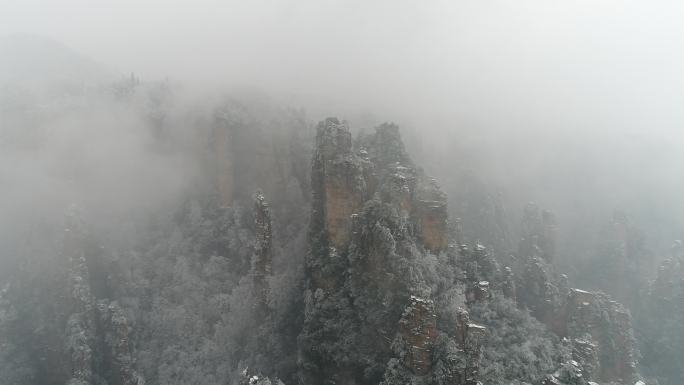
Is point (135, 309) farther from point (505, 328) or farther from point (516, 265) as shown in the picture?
point (516, 265)

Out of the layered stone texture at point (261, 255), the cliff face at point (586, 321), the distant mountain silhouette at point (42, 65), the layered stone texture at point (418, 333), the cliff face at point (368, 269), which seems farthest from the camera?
the distant mountain silhouette at point (42, 65)

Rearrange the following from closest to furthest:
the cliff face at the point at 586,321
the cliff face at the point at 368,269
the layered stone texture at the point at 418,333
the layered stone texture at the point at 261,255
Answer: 1. the layered stone texture at the point at 418,333
2. the cliff face at the point at 368,269
3. the cliff face at the point at 586,321
4. the layered stone texture at the point at 261,255

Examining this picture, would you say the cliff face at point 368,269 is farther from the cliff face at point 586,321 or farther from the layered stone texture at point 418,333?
the cliff face at point 586,321

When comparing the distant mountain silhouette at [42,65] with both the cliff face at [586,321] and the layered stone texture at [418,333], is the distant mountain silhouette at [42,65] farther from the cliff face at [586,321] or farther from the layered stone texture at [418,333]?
the cliff face at [586,321]

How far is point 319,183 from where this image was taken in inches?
2635

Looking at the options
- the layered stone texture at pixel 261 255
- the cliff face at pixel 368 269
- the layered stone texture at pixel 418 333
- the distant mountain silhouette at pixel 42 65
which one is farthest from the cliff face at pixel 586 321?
the distant mountain silhouette at pixel 42 65

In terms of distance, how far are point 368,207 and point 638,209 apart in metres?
88.5

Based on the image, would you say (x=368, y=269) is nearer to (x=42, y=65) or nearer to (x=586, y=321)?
(x=586, y=321)

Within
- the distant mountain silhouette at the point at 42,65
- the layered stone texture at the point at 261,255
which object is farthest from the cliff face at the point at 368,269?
the distant mountain silhouette at the point at 42,65

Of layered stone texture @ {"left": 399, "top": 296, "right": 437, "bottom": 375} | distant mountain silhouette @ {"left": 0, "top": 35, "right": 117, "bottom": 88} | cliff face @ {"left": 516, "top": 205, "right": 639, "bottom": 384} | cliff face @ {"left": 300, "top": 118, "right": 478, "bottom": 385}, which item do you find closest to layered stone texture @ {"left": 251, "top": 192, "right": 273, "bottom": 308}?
cliff face @ {"left": 300, "top": 118, "right": 478, "bottom": 385}

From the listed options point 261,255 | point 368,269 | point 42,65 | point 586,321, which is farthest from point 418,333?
point 42,65

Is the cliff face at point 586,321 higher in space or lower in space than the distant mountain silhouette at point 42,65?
lower

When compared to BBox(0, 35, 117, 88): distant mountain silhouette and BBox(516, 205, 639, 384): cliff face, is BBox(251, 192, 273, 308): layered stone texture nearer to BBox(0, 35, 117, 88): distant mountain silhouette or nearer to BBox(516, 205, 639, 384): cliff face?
BBox(516, 205, 639, 384): cliff face

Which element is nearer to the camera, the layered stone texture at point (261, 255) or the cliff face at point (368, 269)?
the cliff face at point (368, 269)
